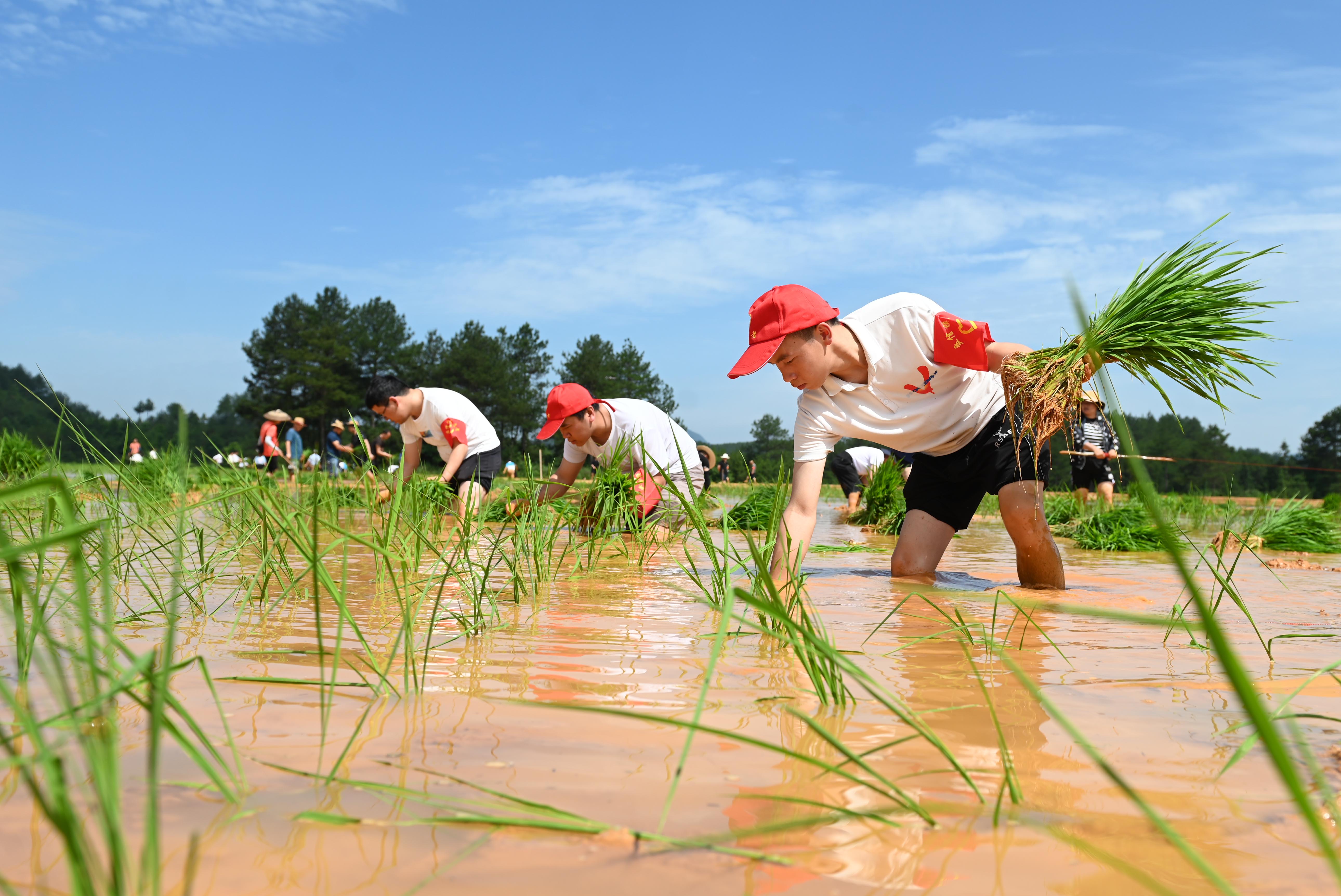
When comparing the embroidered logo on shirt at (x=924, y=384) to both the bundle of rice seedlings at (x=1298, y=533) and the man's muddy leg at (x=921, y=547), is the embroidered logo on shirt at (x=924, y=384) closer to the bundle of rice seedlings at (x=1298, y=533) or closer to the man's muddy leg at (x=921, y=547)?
the man's muddy leg at (x=921, y=547)

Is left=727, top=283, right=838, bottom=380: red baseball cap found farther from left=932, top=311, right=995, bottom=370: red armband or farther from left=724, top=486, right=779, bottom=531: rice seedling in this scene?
left=724, top=486, right=779, bottom=531: rice seedling

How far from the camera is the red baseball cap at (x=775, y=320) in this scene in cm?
320

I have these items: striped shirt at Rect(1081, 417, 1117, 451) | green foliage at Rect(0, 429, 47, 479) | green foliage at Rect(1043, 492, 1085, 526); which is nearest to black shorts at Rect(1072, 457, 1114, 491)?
striped shirt at Rect(1081, 417, 1117, 451)

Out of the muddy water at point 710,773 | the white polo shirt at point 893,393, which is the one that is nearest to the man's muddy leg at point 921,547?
the white polo shirt at point 893,393

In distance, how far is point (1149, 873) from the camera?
97 cm

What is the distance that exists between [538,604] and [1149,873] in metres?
2.08

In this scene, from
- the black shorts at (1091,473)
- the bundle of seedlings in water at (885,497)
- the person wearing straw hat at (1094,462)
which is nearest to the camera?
the bundle of seedlings in water at (885,497)

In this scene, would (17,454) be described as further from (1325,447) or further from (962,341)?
(1325,447)

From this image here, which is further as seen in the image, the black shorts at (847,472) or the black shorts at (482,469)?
the black shorts at (847,472)

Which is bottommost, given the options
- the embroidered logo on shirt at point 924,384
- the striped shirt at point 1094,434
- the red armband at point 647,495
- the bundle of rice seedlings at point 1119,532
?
the bundle of rice seedlings at point 1119,532

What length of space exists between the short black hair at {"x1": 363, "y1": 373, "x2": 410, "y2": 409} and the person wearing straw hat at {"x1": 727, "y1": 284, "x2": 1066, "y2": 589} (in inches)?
146

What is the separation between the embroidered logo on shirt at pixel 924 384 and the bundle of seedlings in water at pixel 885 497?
4.14 m

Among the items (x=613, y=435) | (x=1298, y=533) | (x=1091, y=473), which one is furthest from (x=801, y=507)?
(x=1091, y=473)

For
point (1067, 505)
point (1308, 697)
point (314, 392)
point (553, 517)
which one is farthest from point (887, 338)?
point (314, 392)
